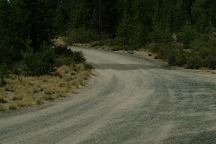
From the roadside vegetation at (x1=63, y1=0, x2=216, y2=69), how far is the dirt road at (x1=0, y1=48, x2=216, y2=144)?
41.5ft

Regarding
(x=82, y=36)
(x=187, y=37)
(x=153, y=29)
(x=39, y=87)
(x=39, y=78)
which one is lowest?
(x=39, y=87)

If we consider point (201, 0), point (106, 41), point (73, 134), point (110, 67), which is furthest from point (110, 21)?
point (73, 134)

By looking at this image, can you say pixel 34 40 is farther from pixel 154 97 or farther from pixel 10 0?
pixel 154 97

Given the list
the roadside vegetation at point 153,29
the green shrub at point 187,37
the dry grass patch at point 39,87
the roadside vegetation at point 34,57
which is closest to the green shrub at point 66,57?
the roadside vegetation at point 34,57

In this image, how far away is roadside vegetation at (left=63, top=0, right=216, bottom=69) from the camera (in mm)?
37969

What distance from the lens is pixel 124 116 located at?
48.3ft

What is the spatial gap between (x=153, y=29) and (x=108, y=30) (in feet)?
45.0

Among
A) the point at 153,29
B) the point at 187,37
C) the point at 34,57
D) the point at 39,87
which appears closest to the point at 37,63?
the point at 34,57

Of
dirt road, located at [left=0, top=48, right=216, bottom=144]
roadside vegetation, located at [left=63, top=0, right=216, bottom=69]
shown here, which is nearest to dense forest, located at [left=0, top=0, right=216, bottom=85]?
roadside vegetation, located at [left=63, top=0, right=216, bottom=69]

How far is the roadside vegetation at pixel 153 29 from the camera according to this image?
3797cm

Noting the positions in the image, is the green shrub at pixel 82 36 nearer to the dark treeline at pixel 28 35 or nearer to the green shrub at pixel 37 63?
the dark treeline at pixel 28 35

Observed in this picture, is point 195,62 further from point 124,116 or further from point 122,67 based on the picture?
point 124,116

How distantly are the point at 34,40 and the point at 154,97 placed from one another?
1174cm

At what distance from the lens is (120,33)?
5072 cm
